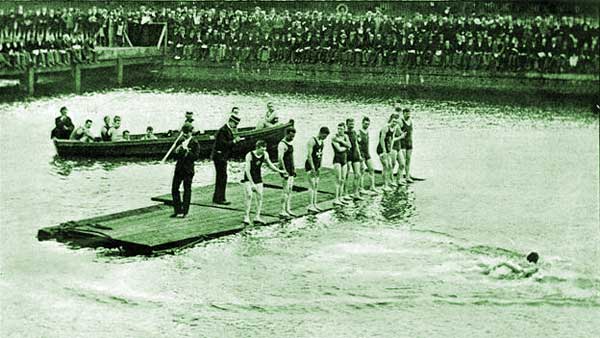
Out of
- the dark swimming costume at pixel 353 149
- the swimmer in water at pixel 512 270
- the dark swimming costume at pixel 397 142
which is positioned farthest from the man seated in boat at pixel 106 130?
Answer: the swimmer in water at pixel 512 270

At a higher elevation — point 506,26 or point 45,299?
point 506,26

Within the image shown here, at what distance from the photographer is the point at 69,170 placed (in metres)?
32.0

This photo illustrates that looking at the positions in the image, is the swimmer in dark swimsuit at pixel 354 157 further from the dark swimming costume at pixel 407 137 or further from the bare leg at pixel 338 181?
the dark swimming costume at pixel 407 137

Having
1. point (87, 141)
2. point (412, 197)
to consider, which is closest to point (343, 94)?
point (87, 141)

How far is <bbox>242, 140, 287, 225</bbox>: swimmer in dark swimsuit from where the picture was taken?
22.9 metres

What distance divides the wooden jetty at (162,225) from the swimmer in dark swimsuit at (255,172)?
1.27ft

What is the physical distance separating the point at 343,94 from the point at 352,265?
31.4 m

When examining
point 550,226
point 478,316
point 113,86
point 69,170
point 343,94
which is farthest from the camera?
point 113,86

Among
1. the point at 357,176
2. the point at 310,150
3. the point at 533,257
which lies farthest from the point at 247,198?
the point at 533,257

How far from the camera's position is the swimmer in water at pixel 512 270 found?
20.8 meters

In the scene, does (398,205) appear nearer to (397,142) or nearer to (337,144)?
(397,142)

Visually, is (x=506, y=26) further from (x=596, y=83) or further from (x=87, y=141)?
(x=87, y=141)

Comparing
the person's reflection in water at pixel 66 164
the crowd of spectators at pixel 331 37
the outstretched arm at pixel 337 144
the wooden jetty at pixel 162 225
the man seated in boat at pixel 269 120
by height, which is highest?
the crowd of spectators at pixel 331 37

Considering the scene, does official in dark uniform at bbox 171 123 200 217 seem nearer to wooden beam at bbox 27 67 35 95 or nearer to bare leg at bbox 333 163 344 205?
bare leg at bbox 333 163 344 205
